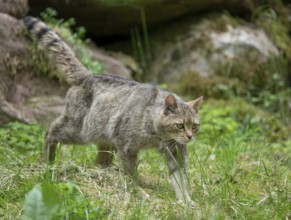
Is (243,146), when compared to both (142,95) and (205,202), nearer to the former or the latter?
(142,95)

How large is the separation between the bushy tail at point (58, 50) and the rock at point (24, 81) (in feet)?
3.69

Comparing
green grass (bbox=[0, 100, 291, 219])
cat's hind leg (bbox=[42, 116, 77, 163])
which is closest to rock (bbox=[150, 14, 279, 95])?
green grass (bbox=[0, 100, 291, 219])

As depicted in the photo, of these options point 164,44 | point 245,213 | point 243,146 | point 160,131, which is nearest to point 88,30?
point 164,44

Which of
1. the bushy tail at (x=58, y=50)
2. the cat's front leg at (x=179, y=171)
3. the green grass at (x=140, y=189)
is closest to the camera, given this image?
the green grass at (x=140, y=189)

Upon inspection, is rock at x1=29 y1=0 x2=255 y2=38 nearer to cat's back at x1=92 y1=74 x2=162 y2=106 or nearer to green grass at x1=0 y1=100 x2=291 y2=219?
cat's back at x1=92 y1=74 x2=162 y2=106

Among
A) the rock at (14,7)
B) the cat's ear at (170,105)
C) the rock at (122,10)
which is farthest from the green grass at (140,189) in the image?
the rock at (122,10)

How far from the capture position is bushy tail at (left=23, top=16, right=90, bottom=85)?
18.5ft

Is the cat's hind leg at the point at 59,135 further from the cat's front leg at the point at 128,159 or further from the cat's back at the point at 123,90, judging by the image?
the cat's front leg at the point at 128,159

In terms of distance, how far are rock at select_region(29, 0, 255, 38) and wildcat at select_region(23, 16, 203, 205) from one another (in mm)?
2311

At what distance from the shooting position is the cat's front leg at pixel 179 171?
156 inches

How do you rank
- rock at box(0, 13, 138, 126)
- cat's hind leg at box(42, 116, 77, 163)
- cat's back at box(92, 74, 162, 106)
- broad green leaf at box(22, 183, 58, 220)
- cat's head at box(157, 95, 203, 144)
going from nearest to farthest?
broad green leaf at box(22, 183, 58, 220), cat's head at box(157, 95, 203, 144), cat's back at box(92, 74, 162, 106), cat's hind leg at box(42, 116, 77, 163), rock at box(0, 13, 138, 126)

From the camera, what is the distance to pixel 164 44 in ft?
31.0

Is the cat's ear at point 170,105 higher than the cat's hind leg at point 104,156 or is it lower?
higher

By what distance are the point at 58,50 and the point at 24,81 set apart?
158cm
